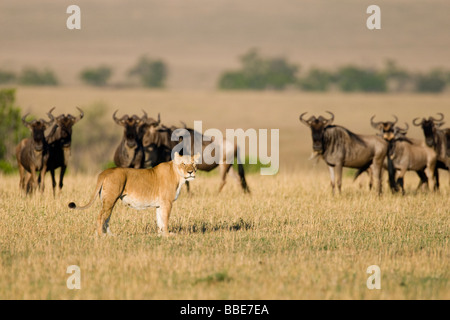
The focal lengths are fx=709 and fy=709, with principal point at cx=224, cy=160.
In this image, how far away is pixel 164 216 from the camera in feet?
35.2

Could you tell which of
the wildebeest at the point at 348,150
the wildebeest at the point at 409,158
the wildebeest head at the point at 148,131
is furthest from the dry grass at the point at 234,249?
the wildebeest at the point at 409,158

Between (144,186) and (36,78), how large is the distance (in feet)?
325

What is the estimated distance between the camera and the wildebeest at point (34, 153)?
15.7 metres

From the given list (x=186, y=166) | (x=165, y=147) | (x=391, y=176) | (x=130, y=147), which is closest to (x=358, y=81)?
(x=391, y=176)

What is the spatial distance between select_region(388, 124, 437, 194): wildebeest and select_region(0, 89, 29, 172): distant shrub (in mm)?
15042

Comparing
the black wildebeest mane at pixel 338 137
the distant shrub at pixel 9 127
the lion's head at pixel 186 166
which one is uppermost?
the distant shrub at pixel 9 127

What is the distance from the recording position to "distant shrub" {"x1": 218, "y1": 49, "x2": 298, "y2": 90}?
330 ft

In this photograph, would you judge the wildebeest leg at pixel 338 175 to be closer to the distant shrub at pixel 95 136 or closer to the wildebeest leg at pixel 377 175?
the wildebeest leg at pixel 377 175

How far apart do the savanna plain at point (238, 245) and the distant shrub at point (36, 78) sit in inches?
3449

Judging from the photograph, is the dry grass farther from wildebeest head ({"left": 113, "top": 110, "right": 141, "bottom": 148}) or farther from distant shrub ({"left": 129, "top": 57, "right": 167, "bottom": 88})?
distant shrub ({"left": 129, "top": 57, "right": 167, "bottom": 88})

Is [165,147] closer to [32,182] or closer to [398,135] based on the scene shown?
[32,182]
